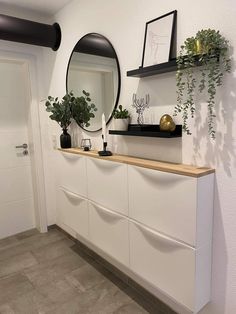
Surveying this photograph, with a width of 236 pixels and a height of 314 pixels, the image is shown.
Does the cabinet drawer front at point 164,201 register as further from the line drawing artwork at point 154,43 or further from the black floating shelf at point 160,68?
the line drawing artwork at point 154,43

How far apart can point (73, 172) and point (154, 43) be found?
1.30 meters

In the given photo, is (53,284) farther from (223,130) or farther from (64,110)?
(223,130)

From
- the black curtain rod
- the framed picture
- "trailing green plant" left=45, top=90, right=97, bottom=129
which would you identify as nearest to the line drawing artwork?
the framed picture

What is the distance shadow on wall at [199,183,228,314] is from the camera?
1356mm

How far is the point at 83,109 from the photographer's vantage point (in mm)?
2271

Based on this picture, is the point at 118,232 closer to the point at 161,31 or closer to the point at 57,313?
the point at 57,313

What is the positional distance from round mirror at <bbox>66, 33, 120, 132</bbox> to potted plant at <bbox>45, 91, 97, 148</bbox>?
57mm

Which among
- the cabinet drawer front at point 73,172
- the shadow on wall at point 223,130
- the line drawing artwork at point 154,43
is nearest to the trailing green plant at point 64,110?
the cabinet drawer front at point 73,172

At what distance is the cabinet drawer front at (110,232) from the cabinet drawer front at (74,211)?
0.33 feet

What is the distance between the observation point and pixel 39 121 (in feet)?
9.45

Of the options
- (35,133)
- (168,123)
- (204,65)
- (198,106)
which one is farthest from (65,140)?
(204,65)

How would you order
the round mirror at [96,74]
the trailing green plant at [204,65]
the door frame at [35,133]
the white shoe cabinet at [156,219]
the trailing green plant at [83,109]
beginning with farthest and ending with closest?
the door frame at [35,133]
the trailing green plant at [83,109]
the round mirror at [96,74]
the white shoe cabinet at [156,219]
the trailing green plant at [204,65]

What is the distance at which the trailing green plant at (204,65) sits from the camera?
119 centimetres

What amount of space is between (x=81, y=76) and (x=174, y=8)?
1103mm
